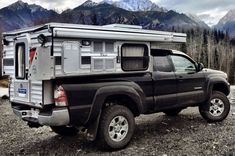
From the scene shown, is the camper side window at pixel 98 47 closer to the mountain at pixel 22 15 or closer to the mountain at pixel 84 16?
the mountain at pixel 84 16

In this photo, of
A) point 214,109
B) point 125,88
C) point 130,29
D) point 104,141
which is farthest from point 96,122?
point 214,109

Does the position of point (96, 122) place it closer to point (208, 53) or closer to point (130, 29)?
point (130, 29)

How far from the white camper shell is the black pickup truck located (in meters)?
0.19

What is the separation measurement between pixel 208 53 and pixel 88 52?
44760mm

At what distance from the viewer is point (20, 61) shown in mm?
7266

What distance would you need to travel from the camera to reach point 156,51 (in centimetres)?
852

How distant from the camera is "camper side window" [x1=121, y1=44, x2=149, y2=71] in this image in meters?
7.61

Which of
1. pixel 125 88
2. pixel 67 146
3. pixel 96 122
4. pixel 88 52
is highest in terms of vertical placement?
pixel 88 52

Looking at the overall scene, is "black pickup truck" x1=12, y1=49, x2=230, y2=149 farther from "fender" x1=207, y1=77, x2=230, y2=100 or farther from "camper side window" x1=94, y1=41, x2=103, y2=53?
"camper side window" x1=94, y1=41, x2=103, y2=53

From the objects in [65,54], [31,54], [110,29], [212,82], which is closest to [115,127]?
[65,54]

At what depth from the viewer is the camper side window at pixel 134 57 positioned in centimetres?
761

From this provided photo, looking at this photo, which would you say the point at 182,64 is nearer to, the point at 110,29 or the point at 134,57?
the point at 134,57

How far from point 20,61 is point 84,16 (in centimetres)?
3545

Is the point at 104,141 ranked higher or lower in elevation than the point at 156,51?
lower
